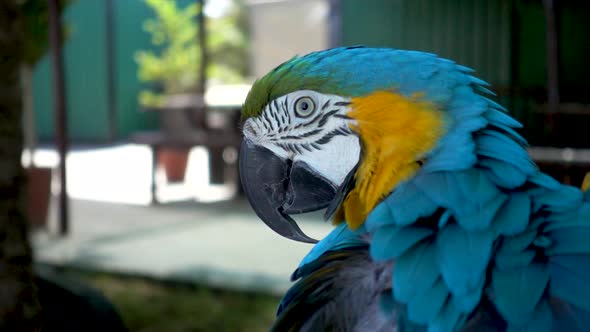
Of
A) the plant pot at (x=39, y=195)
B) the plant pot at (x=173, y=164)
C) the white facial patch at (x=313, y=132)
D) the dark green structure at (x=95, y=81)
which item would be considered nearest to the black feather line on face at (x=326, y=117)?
the white facial patch at (x=313, y=132)

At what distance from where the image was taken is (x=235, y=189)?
164 inches

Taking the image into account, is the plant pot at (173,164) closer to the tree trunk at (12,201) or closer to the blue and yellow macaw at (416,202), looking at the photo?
the tree trunk at (12,201)

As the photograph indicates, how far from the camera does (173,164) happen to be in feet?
15.3

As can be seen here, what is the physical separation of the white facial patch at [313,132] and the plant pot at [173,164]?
12.8ft

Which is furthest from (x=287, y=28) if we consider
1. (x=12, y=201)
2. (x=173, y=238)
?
(x=12, y=201)

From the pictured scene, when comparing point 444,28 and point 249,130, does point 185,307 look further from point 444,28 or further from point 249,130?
point 249,130

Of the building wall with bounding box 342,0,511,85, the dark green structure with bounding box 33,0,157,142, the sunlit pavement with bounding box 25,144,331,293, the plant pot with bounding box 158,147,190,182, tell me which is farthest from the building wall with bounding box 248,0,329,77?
the dark green structure with bounding box 33,0,157,142

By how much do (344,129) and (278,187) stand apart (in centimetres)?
14

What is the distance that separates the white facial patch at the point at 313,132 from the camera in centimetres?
71

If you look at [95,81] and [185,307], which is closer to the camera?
[185,307]

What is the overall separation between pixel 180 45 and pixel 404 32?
5565mm

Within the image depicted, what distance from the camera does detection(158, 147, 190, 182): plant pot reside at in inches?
183

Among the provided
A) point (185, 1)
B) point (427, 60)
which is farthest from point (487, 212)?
point (185, 1)

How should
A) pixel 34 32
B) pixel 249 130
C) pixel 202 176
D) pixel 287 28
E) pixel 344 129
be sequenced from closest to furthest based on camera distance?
1. pixel 344 129
2. pixel 249 130
3. pixel 34 32
4. pixel 287 28
5. pixel 202 176
